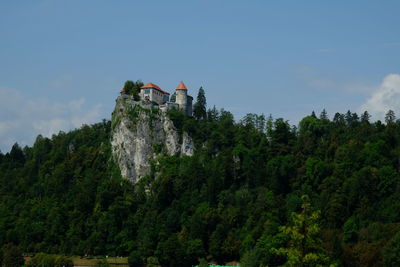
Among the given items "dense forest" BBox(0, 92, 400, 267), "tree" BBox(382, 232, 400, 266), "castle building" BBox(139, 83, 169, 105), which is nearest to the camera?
"tree" BBox(382, 232, 400, 266)

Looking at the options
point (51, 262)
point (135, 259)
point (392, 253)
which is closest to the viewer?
point (392, 253)

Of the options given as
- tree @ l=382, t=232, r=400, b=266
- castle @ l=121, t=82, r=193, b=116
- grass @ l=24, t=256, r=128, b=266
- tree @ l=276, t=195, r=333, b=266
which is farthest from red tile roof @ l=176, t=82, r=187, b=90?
→ tree @ l=276, t=195, r=333, b=266

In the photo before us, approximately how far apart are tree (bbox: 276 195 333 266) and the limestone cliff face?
85.5m

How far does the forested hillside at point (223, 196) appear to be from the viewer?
82.9 m

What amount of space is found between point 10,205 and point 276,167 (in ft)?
174

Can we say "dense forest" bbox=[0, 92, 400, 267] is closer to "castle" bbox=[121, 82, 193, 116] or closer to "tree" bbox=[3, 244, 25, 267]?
"castle" bbox=[121, 82, 193, 116]

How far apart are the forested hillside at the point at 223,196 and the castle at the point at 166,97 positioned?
324 cm

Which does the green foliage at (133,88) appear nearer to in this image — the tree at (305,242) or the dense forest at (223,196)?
the dense forest at (223,196)

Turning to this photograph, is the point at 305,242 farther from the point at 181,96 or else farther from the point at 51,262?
the point at 181,96

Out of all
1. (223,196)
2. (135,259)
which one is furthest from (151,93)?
(135,259)

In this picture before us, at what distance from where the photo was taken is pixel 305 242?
26234 mm

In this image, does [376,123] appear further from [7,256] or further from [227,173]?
[7,256]

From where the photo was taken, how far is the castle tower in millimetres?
117250

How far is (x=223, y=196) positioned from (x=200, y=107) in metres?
26.1
